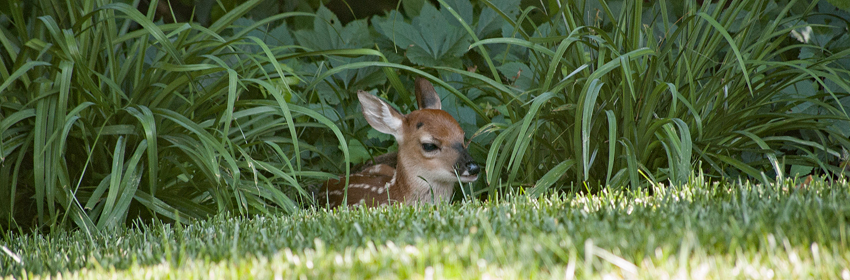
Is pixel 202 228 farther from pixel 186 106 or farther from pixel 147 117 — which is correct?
pixel 186 106

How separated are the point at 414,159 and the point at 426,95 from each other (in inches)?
20.6

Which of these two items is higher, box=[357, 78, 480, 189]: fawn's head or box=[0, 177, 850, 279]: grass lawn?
box=[0, 177, 850, 279]: grass lawn

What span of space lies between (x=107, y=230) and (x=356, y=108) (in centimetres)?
241

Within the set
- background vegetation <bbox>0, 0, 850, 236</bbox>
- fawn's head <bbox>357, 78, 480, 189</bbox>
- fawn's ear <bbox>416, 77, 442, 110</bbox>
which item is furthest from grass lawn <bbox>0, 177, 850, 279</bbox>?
fawn's ear <bbox>416, 77, 442, 110</bbox>

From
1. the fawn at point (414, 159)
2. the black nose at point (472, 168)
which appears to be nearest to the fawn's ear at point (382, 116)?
the fawn at point (414, 159)

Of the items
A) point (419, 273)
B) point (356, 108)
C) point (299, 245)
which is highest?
point (419, 273)

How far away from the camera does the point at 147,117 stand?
2.88 metres

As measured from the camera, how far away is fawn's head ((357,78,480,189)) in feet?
12.9

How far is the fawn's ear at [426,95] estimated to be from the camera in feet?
14.3

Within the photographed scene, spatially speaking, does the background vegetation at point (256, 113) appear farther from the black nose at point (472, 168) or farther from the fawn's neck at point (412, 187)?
the fawn's neck at point (412, 187)

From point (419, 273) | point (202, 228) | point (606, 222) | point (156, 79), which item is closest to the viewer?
point (419, 273)

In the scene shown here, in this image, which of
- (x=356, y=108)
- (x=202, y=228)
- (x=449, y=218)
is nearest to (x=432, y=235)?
(x=449, y=218)

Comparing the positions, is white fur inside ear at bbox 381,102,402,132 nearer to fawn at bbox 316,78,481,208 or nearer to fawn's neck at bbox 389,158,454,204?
fawn at bbox 316,78,481,208

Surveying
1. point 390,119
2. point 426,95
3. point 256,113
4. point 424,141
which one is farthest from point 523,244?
point 426,95
